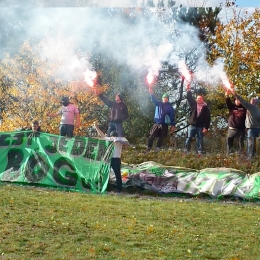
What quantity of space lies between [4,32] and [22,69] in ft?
10.3

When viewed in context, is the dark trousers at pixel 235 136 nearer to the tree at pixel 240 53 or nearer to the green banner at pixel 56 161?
the green banner at pixel 56 161

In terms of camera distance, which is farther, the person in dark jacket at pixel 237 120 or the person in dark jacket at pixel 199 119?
the person in dark jacket at pixel 199 119

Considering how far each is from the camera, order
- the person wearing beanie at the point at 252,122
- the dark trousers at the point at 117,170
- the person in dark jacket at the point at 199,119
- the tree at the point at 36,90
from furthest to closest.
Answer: the tree at the point at 36,90, the person in dark jacket at the point at 199,119, the person wearing beanie at the point at 252,122, the dark trousers at the point at 117,170

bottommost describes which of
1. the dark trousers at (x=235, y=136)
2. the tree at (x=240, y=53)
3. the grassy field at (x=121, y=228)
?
the grassy field at (x=121, y=228)

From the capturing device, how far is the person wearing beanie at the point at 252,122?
16.0 m

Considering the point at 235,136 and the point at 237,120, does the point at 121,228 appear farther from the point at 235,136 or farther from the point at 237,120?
the point at 235,136

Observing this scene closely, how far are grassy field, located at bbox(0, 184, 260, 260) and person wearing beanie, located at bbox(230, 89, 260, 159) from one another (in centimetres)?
392

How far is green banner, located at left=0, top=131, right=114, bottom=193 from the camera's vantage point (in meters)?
14.6

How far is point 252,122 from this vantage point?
1628cm

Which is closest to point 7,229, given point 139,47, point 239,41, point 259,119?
point 259,119

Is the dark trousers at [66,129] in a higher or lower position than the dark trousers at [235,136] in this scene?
lower

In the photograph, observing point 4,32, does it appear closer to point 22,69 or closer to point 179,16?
point 22,69

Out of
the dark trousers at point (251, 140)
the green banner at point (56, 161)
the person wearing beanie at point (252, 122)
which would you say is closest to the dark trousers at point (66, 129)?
the green banner at point (56, 161)

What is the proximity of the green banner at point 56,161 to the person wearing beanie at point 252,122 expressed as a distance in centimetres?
412
